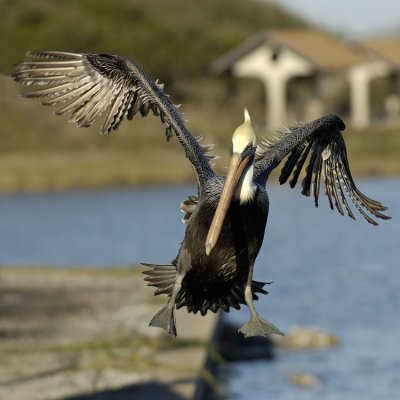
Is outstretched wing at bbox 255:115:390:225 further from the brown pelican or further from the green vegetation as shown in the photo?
the green vegetation

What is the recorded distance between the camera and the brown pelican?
6289 mm

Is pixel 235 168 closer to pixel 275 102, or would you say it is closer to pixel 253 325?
pixel 253 325

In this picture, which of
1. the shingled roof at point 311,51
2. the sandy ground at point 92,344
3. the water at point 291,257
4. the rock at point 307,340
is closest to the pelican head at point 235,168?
the sandy ground at point 92,344

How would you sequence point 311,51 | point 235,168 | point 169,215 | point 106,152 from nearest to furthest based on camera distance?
point 235,168
point 169,215
point 106,152
point 311,51

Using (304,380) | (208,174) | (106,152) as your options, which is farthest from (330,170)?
(106,152)

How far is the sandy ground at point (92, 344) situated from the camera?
13352mm

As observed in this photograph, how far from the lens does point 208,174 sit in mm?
6645

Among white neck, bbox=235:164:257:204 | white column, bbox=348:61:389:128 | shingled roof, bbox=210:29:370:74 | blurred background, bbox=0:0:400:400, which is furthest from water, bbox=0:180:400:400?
white neck, bbox=235:164:257:204

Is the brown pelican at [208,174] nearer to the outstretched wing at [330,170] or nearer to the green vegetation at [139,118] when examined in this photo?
the outstretched wing at [330,170]

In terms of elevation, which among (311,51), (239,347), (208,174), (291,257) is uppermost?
(311,51)

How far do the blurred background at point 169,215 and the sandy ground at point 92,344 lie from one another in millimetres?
39

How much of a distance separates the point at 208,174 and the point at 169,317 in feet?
2.35

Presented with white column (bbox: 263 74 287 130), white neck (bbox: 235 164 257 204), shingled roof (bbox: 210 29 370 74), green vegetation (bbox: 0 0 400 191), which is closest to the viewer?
white neck (bbox: 235 164 257 204)

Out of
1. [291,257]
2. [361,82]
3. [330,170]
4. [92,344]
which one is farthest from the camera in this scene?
[361,82]
